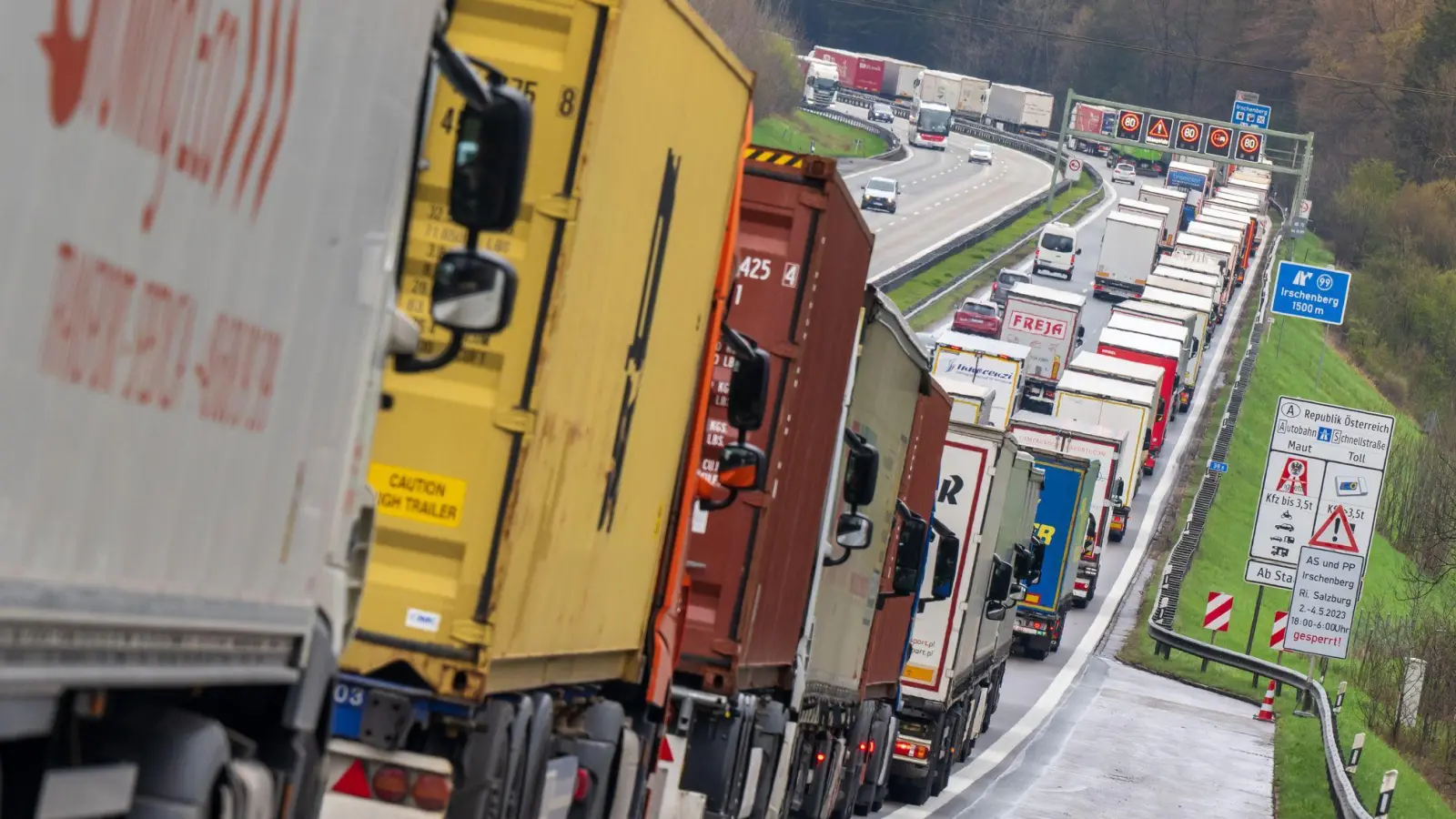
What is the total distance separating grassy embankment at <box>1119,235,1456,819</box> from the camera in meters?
27.9

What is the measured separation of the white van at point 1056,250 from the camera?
314ft

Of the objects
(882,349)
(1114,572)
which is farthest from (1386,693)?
(882,349)

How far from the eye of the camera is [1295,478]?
33906 millimetres

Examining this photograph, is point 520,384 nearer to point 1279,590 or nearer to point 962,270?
point 1279,590

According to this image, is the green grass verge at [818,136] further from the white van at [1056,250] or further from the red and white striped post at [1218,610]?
the red and white striped post at [1218,610]

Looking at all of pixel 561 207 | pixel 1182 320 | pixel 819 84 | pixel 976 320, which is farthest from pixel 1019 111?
pixel 561 207

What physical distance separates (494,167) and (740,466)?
6.07 metres

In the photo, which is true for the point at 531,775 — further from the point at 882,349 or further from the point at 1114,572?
Answer: the point at 1114,572

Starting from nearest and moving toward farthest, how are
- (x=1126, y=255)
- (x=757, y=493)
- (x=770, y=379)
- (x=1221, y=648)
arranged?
(x=770, y=379) → (x=757, y=493) → (x=1221, y=648) → (x=1126, y=255)

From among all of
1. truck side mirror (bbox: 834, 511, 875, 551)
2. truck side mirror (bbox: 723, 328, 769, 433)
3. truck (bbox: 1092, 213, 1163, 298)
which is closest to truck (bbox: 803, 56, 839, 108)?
truck (bbox: 1092, 213, 1163, 298)

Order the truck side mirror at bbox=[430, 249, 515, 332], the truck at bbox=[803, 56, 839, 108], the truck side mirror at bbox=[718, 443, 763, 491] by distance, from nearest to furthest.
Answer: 1. the truck side mirror at bbox=[430, 249, 515, 332]
2. the truck side mirror at bbox=[718, 443, 763, 491]
3. the truck at bbox=[803, 56, 839, 108]

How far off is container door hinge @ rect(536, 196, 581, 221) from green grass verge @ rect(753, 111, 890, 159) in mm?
104902

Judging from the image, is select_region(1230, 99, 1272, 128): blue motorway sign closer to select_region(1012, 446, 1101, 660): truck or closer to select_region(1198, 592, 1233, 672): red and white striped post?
select_region(1198, 592, 1233, 672): red and white striped post

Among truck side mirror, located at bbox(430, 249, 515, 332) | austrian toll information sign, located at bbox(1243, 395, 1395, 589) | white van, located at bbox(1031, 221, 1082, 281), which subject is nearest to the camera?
truck side mirror, located at bbox(430, 249, 515, 332)
